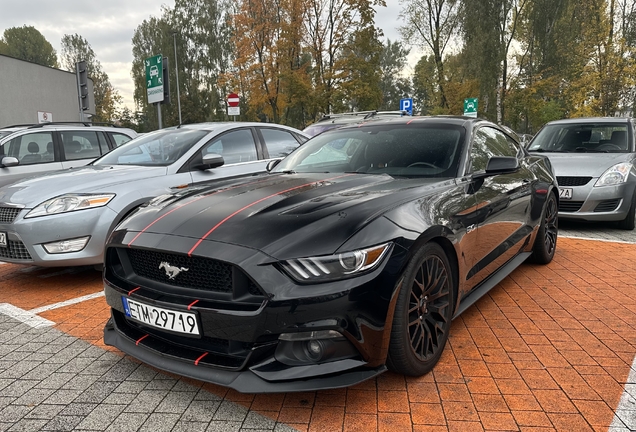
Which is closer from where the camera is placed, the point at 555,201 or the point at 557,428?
the point at 557,428

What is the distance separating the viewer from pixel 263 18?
934 inches

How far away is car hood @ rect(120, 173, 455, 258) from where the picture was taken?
2.26m

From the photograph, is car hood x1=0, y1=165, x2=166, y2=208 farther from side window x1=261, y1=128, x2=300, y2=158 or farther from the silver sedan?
side window x1=261, y1=128, x2=300, y2=158

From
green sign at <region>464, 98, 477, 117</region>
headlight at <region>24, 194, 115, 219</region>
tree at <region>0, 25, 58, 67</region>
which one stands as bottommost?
headlight at <region>24, 194, 115, 219</region>

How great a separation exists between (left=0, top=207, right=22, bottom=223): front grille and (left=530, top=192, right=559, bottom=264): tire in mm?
5040

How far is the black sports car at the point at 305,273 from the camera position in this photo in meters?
2.13

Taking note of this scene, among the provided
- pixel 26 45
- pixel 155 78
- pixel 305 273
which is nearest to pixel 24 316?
pixel 305 273

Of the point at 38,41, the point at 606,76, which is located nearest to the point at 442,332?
the point at 606,76

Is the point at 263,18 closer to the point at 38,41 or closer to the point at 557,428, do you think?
the point at 557,428

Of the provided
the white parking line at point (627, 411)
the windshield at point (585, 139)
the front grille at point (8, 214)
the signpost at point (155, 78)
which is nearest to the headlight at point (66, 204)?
the front grille at point (8, 214)

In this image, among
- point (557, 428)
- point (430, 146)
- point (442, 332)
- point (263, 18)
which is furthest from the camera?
point (263, 18)

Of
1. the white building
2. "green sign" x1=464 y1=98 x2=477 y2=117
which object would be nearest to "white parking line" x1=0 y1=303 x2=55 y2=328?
"green sign" x1=464 y1=98 x2=477 y2=117

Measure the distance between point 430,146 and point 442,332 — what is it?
4.68 feet

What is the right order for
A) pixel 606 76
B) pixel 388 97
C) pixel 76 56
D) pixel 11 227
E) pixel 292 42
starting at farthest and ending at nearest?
pixel 388 97, pixel 76 56, pixel 292 42, pixel 606 76, pixel 11 227
